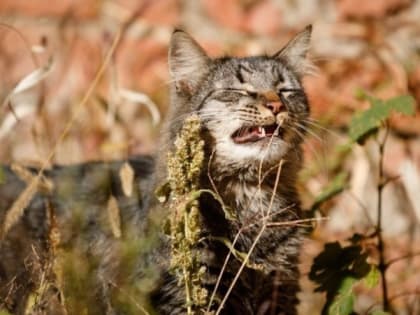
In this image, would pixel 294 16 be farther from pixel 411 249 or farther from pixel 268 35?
pixel 411 249

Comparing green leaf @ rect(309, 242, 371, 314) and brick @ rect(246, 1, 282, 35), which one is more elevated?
brick @ rect(246, 1, 282, 35)

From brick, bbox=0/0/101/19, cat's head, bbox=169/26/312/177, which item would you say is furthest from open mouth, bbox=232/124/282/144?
brick, bbox=0/0/101/19

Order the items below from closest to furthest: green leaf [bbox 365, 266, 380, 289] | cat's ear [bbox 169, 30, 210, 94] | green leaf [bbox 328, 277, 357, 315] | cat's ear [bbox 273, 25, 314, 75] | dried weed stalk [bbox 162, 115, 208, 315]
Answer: dried weed stalk [bbox 162, 115, 208, 315] → green leaf [bbox 328, 277, 357, 315] → green leaf [bbox 365, 266, 380, 289] → cat's ear [bbox 169, 30, 210, 94] → cat's ear [bbox 273, 25, 314, 75]

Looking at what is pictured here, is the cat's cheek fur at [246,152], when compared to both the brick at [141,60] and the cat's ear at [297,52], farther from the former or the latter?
the brick at [141,60]

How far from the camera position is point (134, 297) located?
107 inches

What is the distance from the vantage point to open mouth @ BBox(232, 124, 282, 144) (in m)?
2.92

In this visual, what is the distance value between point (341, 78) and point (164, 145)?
2.10 m

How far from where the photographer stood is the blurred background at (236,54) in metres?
4.67

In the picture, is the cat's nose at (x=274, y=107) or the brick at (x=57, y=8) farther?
the brick at (x=57, y=8)

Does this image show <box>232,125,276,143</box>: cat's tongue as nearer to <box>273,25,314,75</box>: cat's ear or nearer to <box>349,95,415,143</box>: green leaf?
<box>349,95,415,143</box>: green leaf

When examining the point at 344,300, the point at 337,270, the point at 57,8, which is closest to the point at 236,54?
the point at 57,8

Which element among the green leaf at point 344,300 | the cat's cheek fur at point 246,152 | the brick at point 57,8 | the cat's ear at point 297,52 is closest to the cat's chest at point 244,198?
the cat's cheek fur at point 246,152

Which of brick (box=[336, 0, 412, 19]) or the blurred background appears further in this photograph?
brick (box=[336, 0, 412, 19])

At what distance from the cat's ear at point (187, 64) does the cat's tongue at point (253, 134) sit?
342 millimetres
